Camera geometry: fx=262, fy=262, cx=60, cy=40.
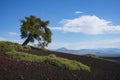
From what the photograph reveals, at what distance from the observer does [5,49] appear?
82.4ft

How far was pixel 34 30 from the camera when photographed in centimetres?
5506

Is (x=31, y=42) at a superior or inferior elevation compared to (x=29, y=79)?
superior

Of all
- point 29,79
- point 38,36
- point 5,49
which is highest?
point 38,36

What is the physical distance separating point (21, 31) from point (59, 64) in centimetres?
3762

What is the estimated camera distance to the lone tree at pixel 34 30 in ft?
181

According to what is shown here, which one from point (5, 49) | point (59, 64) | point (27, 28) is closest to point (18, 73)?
point (59, 64)

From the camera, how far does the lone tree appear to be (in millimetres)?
55247

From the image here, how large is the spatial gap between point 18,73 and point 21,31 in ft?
142

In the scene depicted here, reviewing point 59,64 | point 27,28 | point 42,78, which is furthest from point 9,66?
point 27,28

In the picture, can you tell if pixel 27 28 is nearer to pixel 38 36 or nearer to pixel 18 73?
pixel 38 36

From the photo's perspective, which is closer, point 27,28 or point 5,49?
point 5,49

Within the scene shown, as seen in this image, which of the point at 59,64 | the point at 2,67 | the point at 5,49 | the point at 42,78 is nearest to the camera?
the point at 42,78

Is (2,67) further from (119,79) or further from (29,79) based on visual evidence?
(119,79)

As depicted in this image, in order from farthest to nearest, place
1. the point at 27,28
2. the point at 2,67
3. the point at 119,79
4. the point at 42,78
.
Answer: the point at 27,28, the point at 119,79, the point at 2,67, the point at 42,78
